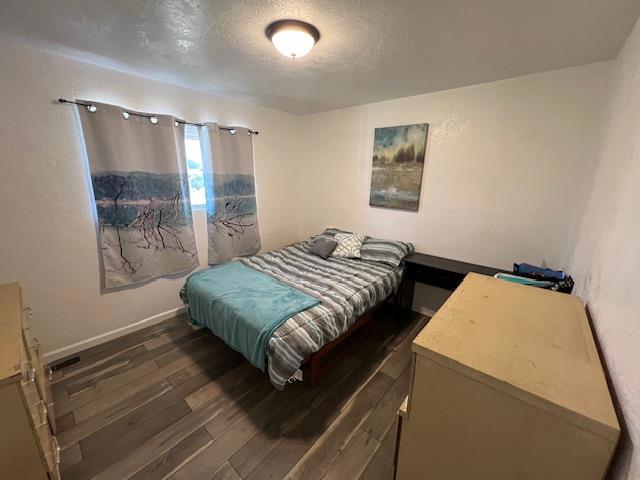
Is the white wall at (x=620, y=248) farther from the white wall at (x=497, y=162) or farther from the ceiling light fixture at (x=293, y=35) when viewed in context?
the ceiling light fixture at (x=293, y=35)

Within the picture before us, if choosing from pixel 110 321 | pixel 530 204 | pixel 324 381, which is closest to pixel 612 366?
pixel 324 381

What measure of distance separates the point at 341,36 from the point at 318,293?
1750 millimetres

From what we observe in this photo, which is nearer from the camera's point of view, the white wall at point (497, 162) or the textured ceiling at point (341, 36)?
the textured ceiling at point (341, 36)

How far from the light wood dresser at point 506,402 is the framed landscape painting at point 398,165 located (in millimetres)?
1964

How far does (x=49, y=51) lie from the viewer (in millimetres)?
1755

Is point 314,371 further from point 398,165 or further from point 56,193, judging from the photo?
point 56,193

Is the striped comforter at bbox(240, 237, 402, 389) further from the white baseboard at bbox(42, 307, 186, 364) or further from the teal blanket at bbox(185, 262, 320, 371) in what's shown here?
the white baseboard at bbox(42, 307, 186, 364)

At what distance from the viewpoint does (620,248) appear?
0.90 meters

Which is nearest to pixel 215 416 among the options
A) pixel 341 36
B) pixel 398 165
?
pixel 341 36

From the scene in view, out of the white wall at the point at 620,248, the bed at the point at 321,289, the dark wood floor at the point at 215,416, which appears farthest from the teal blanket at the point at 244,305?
the white wall at the point at 620,248

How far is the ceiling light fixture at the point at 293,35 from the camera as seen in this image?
1.38 meters

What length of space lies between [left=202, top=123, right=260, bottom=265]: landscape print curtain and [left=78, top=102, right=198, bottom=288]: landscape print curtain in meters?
0.25

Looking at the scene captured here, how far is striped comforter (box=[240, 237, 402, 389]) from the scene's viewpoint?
1537mm

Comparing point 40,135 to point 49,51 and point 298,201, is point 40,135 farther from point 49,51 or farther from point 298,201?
point 298,201
